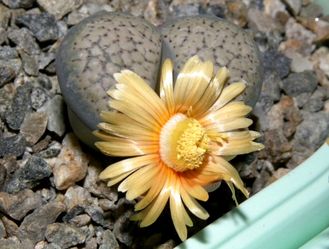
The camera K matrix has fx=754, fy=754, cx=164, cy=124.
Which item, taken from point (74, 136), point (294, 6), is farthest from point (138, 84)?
point (294, 6)

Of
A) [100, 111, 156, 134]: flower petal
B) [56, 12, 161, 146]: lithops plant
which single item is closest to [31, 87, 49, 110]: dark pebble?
[56, 12, 161, 146]: lithops plant

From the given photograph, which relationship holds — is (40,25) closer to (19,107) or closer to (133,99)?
(19,107)

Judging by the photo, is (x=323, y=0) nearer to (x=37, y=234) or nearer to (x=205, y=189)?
(x=205, y=189)

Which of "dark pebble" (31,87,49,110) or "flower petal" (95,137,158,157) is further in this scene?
"dark pebble" (31,87,49,110)

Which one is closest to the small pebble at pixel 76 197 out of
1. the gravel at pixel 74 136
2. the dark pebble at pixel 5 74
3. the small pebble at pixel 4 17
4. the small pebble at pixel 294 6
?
the gravel at pixel 74 136

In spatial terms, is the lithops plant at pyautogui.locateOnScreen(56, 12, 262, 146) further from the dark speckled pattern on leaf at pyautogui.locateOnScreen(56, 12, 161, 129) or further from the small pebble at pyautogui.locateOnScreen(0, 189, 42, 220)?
the small pebble at pyautogui.locateOnScreen(0, 189, 42, 220)

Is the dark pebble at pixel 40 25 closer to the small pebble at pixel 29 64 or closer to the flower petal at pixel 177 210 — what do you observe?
the small pebble at pixel 29 64

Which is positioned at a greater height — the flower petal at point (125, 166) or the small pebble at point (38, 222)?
the flower petal at point (125, 166)
